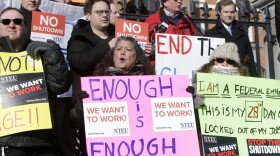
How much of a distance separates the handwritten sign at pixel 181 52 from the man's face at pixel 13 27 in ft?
5.78

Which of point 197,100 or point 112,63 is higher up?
point 112,63

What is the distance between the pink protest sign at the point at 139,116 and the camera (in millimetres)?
5375

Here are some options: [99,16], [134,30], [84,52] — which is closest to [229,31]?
[134,30]

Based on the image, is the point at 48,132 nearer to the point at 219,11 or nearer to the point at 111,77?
the point at 111,77

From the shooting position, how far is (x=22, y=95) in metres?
5.29

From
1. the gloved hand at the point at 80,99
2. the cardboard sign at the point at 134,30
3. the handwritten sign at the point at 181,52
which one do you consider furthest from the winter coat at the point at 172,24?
the gloved hand at the point at 80,99

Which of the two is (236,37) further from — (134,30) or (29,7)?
(29,7)

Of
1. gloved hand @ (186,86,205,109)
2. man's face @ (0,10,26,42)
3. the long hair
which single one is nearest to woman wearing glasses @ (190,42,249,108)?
gloved hand @ (186,86,205,109)

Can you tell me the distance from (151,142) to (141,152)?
119 mm

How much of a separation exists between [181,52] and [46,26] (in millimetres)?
1390

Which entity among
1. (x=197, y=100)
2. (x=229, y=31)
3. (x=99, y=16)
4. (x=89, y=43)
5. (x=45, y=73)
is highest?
(x=99, y=16)

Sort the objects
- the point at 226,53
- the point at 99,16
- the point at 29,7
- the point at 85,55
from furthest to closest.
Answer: the point at 29,7, the point at 99,16, the point at 226,53, the point at 85,55

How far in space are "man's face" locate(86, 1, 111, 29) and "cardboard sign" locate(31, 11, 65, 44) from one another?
58cm

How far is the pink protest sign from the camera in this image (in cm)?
538
